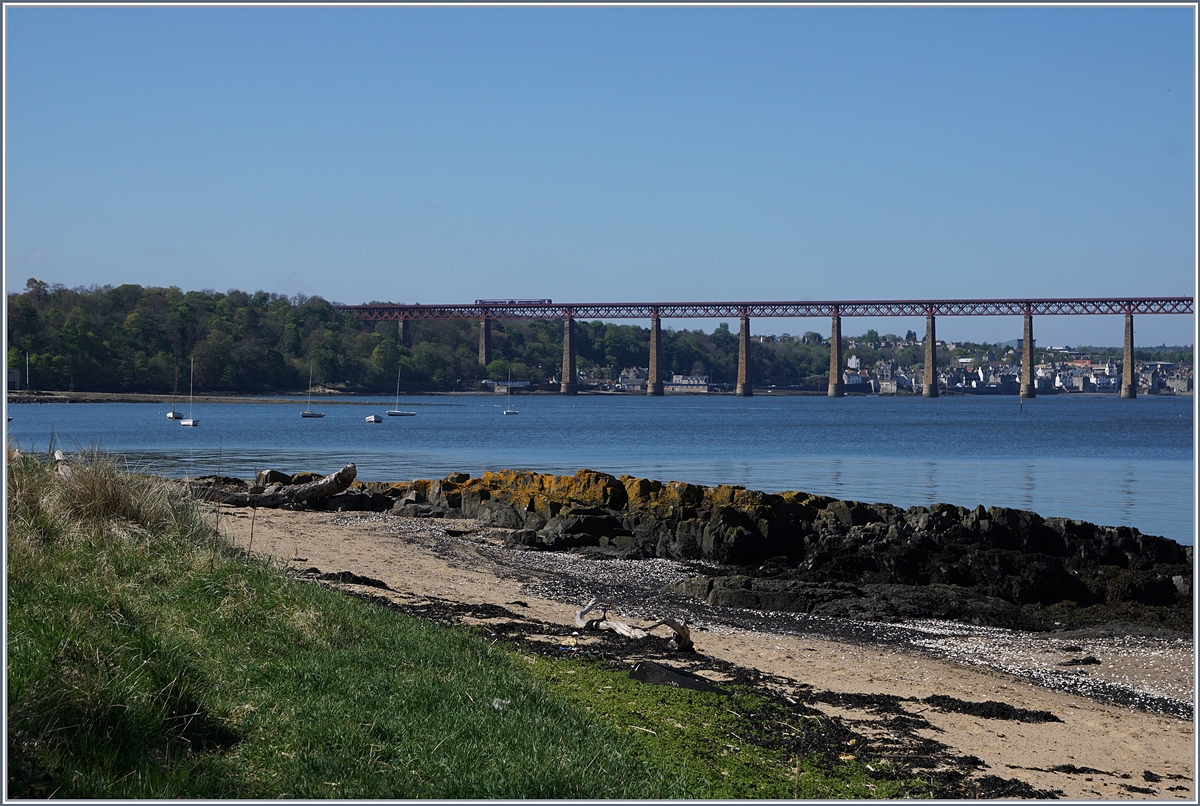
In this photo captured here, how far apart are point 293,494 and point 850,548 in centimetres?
1023

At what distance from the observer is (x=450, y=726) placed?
5.25m

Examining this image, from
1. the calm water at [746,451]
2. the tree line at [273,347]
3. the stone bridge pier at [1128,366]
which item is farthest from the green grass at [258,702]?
the stone bridge pier at [1128,366]

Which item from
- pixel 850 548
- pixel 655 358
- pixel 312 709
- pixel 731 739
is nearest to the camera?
pixel 312 709

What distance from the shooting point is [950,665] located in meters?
9.93

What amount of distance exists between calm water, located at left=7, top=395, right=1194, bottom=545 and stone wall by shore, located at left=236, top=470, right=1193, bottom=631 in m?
6.49

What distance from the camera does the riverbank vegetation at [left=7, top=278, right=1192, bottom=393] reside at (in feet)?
309

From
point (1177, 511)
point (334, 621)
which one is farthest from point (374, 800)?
point (1177, 511)

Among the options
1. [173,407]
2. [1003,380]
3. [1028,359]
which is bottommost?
[173,407]

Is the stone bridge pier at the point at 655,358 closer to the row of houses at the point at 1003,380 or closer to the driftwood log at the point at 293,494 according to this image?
the row of houses at the point at 1003,380

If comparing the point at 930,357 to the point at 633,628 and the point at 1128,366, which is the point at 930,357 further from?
the point at 633,628

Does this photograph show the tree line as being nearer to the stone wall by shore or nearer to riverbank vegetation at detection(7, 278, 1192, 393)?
riverbank vegetation at detection(7, 278, 1192, 393)

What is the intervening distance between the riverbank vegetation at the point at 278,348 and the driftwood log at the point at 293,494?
180 feet

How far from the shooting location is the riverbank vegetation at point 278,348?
9425cm

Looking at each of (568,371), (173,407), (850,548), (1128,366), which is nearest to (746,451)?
(850,548)
